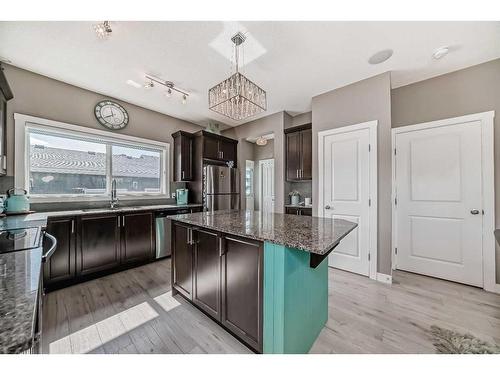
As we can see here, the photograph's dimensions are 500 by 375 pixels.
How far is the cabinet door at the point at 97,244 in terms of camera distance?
2473 millimetres

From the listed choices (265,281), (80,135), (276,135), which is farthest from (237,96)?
(80,135)

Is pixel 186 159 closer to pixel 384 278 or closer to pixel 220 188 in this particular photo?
pixel 220 188

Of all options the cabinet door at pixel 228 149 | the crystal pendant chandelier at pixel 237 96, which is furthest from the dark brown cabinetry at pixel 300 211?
the crystal pendant chandelier at pixel 237 96

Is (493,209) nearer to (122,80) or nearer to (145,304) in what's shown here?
(145,304)

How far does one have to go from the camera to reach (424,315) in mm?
1822

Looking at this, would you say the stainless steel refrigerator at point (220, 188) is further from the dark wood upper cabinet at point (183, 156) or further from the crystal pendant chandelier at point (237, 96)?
the crystal pendant chandelier at point (237, 96)

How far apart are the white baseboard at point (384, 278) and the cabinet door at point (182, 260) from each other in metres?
2.35

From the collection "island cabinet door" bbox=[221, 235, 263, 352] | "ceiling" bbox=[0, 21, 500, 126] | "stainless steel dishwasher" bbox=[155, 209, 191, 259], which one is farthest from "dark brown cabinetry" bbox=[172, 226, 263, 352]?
"ceiling" bbox=[0, 21, 500, 126]

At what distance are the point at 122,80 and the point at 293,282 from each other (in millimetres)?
3283

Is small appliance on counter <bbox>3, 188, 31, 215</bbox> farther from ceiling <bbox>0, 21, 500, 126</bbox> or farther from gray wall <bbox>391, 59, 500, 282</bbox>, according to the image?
gray wall <bbox>391, 59, 500, 282</bbox>

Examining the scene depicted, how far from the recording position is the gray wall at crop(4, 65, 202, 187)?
2.40 m

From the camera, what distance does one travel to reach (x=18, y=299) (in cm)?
56

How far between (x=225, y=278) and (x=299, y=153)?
279 centimetres

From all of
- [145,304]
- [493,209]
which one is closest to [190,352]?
[145,304]
